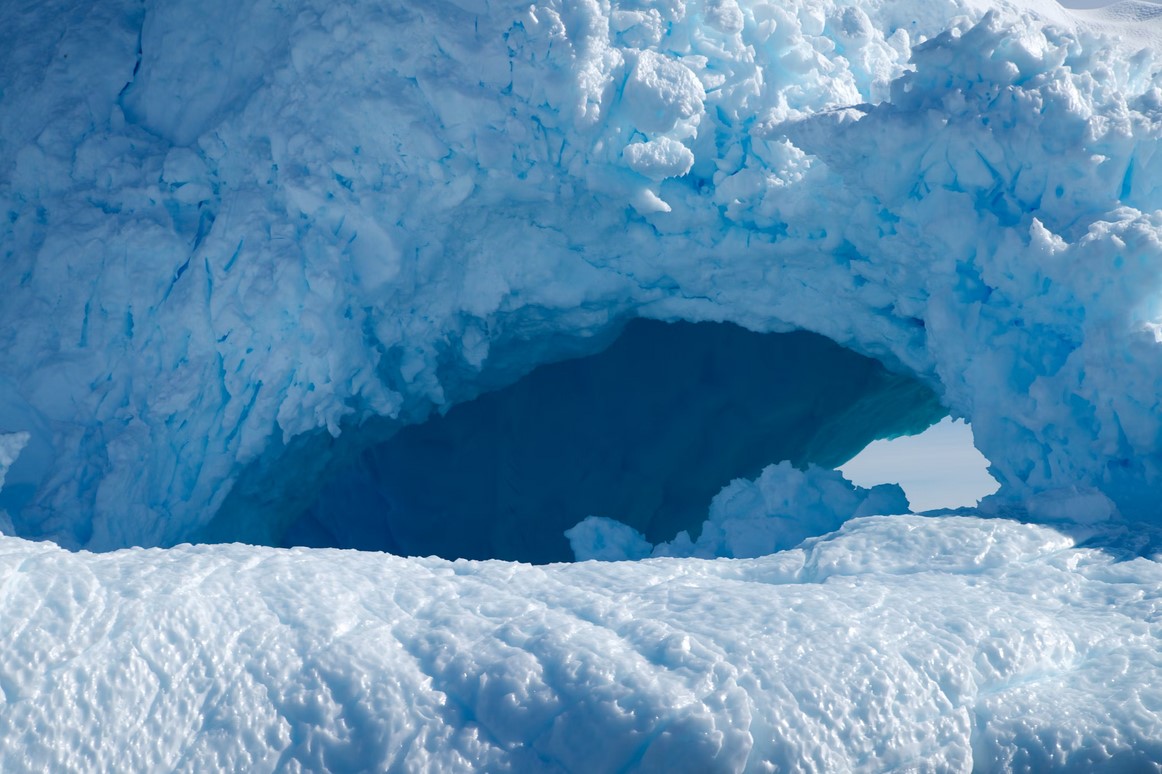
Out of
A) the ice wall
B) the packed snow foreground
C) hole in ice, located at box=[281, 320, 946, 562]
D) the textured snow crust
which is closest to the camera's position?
the textured snow crust

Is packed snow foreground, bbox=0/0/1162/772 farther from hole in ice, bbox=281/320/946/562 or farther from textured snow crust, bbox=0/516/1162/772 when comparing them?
hole in ice, bbox=281/320/946/562

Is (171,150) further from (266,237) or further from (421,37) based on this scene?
(421,37)

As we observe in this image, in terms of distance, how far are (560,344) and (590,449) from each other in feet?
2.89

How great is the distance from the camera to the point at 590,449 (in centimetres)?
691

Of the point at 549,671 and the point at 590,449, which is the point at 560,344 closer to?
the point at 590,449

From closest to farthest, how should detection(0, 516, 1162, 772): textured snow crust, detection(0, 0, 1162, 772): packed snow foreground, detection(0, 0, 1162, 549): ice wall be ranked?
detection(0, 516, 1162, 772): textured snow crust → detection(0, 0, 1162, 772): packed snow foreground → detection(0, 0, 1162, 549): ice wall

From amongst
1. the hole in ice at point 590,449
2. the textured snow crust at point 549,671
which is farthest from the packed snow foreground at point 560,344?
the hole in ice at point 590,449

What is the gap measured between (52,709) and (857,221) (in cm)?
401

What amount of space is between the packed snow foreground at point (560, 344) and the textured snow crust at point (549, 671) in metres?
0.01

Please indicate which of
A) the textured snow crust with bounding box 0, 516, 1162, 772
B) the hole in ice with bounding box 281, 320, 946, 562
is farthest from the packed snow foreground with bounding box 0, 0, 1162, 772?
the hole in ice with bounding box 281, 320, 946, 562

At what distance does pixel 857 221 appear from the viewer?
206 inches

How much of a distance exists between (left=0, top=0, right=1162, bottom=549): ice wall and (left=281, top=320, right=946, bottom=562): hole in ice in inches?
33.9

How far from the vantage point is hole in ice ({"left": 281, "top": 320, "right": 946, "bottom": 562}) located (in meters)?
6.68

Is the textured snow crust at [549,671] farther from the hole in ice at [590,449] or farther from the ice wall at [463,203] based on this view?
the hole in ice at [590,449]
